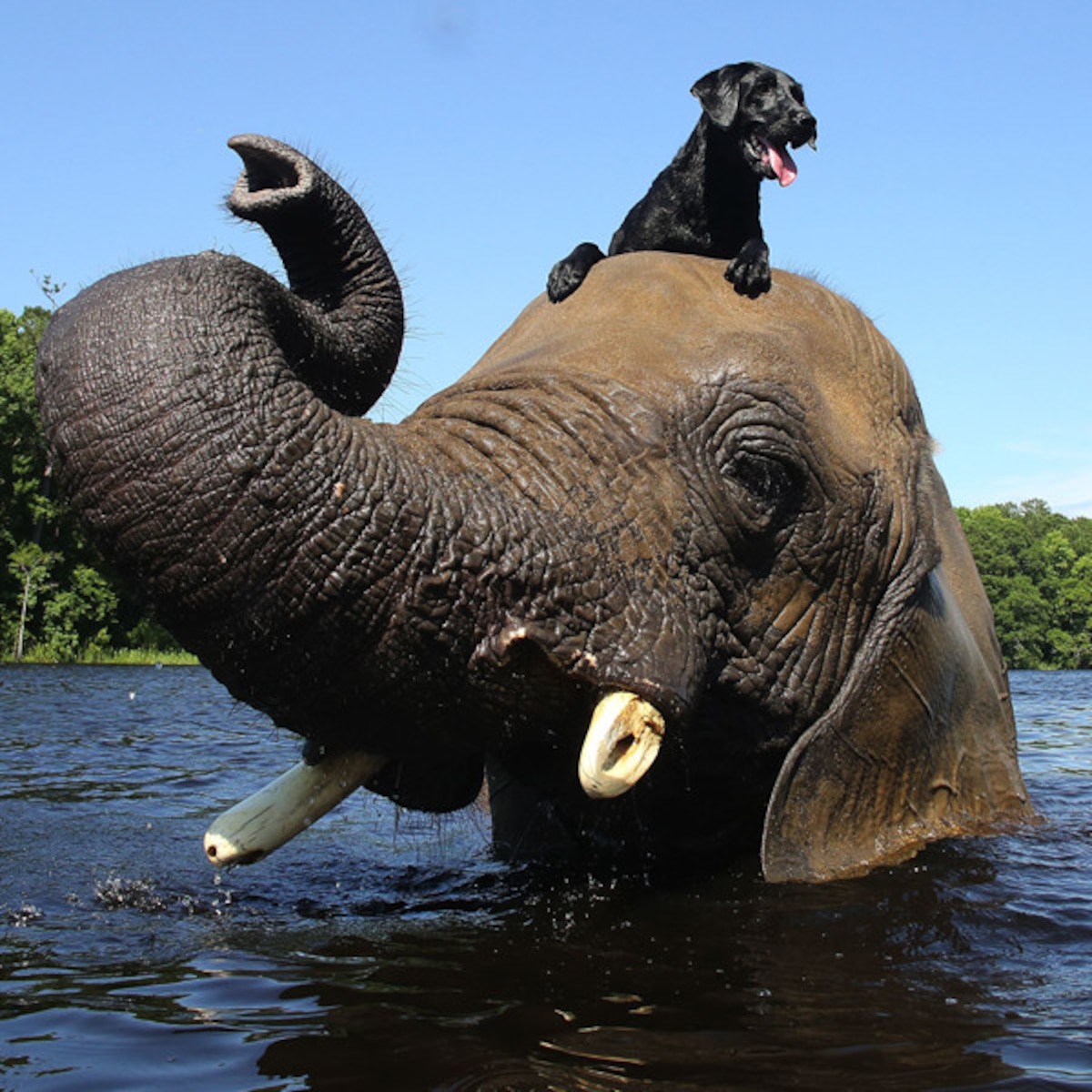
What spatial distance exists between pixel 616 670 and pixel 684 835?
162cm

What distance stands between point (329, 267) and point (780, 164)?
3255 mm

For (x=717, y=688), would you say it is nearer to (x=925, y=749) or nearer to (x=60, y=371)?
(x=925, y=749)

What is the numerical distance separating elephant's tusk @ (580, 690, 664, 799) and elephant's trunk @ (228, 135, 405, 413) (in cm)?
141

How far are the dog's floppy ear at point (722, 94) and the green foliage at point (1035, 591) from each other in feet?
295

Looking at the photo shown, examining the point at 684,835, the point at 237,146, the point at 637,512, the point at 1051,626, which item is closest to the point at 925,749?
the point at 684,835

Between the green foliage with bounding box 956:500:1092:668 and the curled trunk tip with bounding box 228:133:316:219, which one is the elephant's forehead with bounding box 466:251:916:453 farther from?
the green foliage with bounding box 956:500:1092:668

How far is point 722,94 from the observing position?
24.9ft

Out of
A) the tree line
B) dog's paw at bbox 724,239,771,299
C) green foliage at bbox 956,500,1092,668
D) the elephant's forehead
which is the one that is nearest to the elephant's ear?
the elephant's forehead

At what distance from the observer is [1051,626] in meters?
99.0

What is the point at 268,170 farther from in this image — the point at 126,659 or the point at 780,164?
the point at 126,659

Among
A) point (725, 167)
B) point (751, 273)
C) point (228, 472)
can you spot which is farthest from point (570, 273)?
point (228, 472)

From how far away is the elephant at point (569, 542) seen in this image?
13.7ft

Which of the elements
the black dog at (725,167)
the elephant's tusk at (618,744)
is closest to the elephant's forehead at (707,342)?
the black dog at (725,167)

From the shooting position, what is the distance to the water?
376 centimetres
